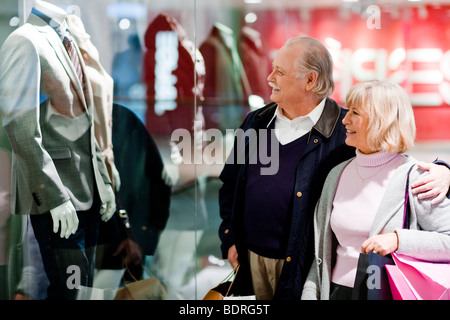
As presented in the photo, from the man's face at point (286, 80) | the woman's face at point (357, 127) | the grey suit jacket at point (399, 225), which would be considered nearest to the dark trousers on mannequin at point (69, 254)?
the man's face at point (286, 80)

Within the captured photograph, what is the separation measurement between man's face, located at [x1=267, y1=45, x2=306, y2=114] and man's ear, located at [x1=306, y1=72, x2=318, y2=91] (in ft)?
0.07

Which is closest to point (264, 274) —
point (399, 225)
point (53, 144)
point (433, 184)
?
point (399, 225)

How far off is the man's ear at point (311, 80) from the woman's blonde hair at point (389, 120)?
0.39 m

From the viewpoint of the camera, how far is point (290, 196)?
274 cm

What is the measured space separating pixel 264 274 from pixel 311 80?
1083 mm

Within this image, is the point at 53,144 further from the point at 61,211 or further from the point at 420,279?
the point at 420,279

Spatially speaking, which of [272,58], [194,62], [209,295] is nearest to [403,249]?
[209,295]

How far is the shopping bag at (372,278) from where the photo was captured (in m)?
2.34

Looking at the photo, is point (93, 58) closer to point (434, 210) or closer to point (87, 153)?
point (87, 153)

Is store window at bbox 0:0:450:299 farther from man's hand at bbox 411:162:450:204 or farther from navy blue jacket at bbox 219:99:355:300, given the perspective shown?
man's hand at bbox 411:162:450:204

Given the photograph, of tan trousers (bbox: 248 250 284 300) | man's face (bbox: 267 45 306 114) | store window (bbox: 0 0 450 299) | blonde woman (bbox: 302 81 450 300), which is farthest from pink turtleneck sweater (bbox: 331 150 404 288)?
store window (bbox: 0 0 450 299)

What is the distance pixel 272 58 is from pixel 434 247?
1374mm

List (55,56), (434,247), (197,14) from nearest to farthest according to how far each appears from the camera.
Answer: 1. (434,247)
2. (55,56)
3. (197,14)

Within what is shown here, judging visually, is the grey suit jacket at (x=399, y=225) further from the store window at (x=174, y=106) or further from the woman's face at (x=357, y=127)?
the store window at (x=174, y=106)
